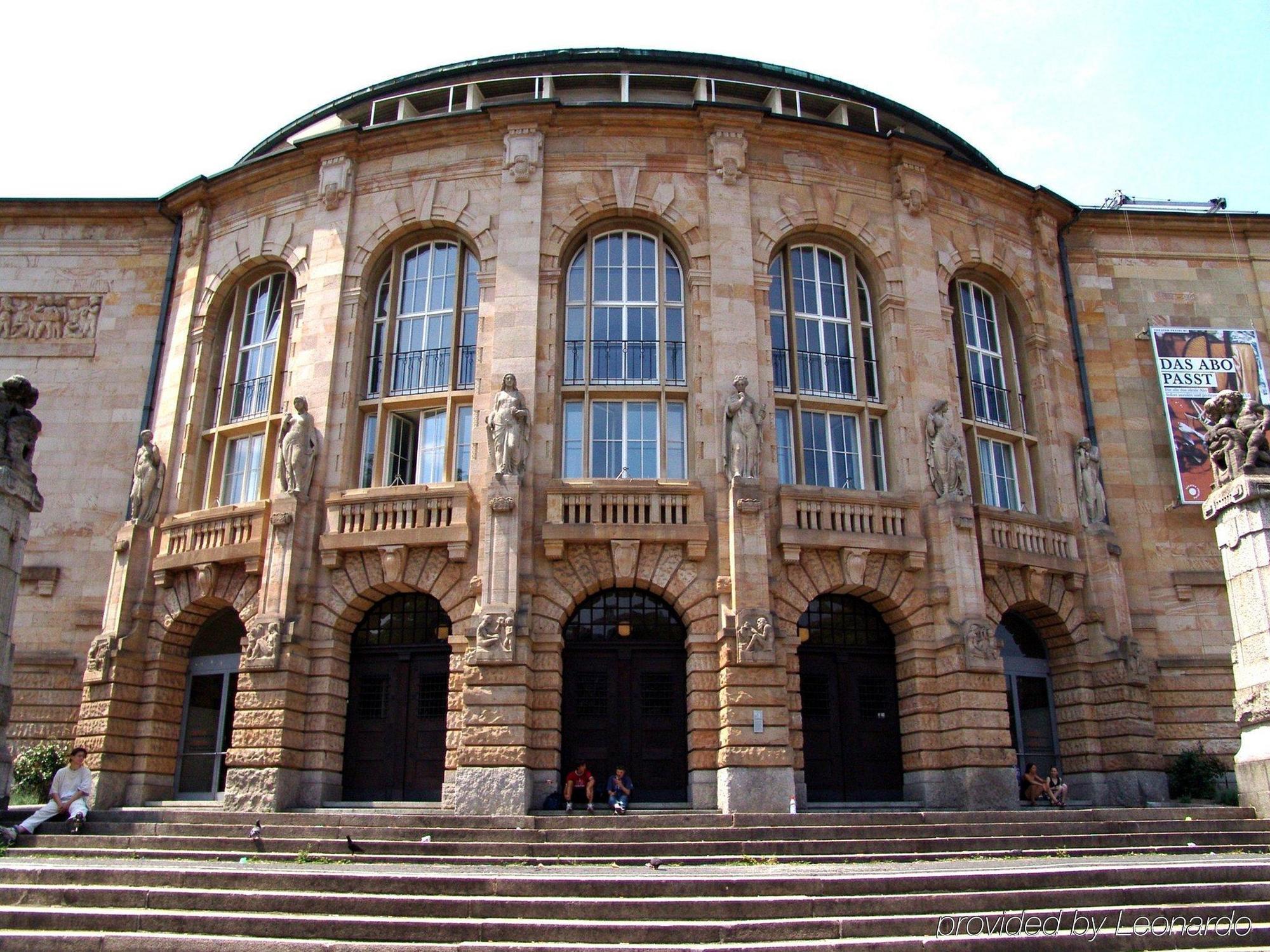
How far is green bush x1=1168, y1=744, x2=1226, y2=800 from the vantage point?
22203mm

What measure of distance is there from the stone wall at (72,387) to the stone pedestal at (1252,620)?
79.5ft

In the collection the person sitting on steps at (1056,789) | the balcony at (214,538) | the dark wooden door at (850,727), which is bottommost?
the person sitting on steps at (1056,789)

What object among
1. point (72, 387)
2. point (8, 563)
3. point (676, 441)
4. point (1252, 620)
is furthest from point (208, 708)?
point (1252, 620)

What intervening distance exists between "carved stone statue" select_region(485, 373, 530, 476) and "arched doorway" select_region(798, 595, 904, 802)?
23.5 feet

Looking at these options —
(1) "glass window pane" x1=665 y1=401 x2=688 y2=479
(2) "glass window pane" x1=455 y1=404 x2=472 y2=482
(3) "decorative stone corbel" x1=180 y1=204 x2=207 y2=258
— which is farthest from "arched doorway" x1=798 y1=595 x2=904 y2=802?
(3) "decorative stone corbel" x1=180 y1=204 x2=207 y2=258

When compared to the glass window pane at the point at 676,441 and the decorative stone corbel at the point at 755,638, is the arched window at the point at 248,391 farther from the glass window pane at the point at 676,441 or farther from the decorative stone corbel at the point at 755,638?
the decorative stone corbel at the point at 755,638

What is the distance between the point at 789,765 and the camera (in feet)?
61.7

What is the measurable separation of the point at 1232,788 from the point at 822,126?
59.3 feet

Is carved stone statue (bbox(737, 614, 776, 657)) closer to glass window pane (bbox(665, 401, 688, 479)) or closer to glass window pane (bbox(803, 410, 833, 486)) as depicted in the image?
glass window pane (bbox(665, 401, 688, 479))

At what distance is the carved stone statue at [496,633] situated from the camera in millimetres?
18906

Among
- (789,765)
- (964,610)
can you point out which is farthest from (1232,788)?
(789,765)

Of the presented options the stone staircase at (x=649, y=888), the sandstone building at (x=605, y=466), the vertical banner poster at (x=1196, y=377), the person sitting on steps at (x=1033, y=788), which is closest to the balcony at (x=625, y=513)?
the sandstone building at (x=605, y=466)

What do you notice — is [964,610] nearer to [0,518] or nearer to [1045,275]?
[1045,275]

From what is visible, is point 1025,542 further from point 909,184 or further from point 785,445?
point 909,184
